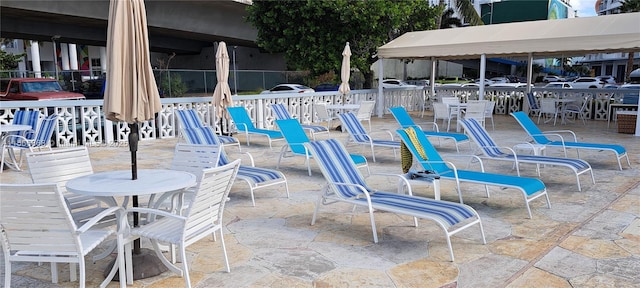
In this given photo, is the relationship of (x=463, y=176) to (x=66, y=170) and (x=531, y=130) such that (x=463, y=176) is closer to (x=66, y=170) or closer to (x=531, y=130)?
(x=531, y=130)

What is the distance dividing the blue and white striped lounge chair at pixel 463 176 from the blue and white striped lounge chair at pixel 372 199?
617 millimetres

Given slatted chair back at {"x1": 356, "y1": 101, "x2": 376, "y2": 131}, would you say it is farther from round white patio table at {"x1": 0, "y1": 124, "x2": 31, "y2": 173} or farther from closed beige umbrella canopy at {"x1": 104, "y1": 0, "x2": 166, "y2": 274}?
closed beige umbrella canopy at {"x1": 104, "y1": 0, "x2": 166, "y2": 274}

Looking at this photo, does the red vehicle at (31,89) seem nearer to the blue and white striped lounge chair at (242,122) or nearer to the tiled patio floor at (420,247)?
the blue and white striped lounge chair at (242,122)

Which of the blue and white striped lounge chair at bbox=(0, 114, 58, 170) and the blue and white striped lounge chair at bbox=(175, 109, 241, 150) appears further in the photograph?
the blue and white striped lounge chair at bbox=(175, 109, 241, 150)

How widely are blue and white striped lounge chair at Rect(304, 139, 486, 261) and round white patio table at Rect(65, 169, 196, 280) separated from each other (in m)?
1.49

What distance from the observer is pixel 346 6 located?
15047 mm

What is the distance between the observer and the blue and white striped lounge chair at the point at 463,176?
5.16 metres

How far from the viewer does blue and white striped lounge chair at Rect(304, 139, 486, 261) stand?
161 inches

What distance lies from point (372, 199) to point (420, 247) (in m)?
0.63

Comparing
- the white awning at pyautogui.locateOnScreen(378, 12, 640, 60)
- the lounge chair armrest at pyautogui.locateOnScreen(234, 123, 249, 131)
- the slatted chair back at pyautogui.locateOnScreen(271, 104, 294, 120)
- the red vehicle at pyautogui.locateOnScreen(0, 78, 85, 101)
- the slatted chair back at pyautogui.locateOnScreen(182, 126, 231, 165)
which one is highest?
the white awning at pyautogui.locateOnScreen(378, 12, 640, 60)

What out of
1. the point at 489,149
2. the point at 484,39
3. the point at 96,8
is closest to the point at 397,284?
the point at 489,149

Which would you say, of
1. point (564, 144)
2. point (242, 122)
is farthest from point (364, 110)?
point (564, 144)

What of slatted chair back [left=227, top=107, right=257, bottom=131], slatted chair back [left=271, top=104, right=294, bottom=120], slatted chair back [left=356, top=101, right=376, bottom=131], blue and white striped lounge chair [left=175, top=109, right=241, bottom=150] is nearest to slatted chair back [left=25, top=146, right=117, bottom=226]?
blue and white striped lounge chair [left=175, top=109, right=241, bottom=150]

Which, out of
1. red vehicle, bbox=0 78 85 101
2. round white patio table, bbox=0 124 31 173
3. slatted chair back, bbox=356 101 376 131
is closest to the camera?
round white patio table, bbox=0 124 31 173
